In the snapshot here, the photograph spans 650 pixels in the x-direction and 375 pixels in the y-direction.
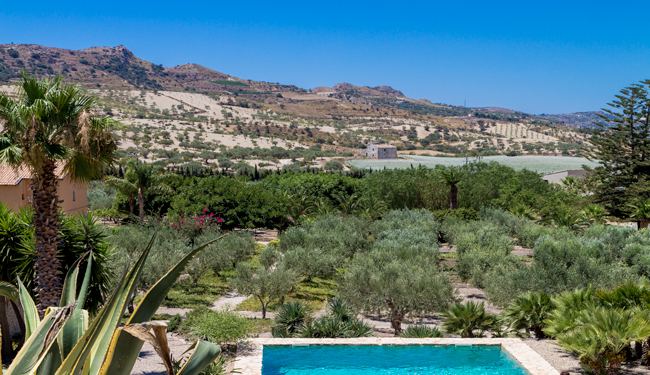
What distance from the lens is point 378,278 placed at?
19562 millimetres

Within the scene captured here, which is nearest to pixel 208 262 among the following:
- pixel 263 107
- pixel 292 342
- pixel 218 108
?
pixel 292 342

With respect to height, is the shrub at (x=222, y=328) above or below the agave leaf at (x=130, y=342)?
below

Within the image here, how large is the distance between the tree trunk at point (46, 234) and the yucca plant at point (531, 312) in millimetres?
11146

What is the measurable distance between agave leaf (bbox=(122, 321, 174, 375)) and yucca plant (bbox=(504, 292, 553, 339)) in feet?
50.5

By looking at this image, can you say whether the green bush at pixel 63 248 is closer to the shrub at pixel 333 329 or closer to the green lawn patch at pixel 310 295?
the shrub at pixel 333 329

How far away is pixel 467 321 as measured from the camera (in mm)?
17734

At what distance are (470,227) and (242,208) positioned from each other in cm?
1496

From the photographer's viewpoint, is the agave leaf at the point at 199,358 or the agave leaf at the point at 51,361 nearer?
the agave leaf at the point at 199,358

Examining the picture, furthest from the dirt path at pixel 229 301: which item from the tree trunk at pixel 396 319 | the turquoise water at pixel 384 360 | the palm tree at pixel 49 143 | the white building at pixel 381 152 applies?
the white building at pixel 381 152

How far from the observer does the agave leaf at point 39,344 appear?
3695 millimetres

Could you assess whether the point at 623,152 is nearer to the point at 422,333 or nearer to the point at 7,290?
the point at 422,333

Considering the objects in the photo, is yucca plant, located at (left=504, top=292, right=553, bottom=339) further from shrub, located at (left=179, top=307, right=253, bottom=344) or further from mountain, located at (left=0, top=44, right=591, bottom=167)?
mountain, located at (left=0, top=44, right=591, bottom=167)

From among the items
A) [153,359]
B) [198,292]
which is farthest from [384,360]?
[198,292]

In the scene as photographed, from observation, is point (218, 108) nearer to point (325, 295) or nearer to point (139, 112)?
point (139, 112)
